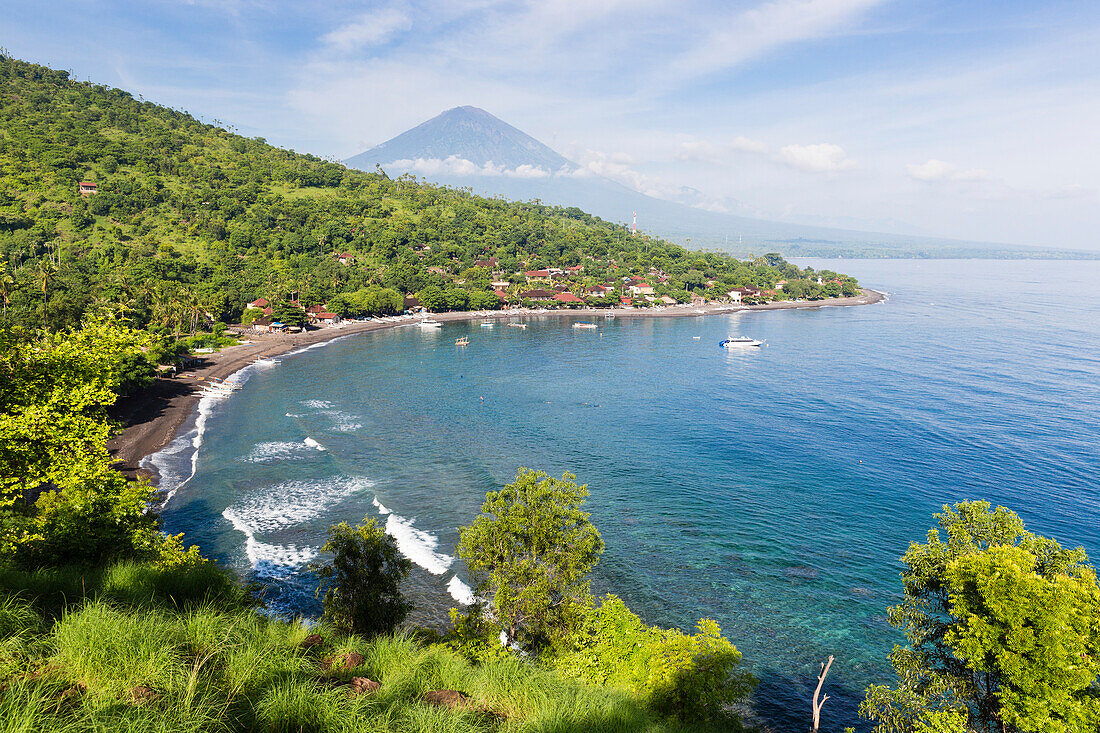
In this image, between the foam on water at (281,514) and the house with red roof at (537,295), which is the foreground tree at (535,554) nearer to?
the foam on water at (281,514)

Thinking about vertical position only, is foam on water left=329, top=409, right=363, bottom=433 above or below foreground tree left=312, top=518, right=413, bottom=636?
below

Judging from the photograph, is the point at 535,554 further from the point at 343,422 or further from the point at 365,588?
the point at 343,422

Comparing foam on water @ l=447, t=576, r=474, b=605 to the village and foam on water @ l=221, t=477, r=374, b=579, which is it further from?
the village

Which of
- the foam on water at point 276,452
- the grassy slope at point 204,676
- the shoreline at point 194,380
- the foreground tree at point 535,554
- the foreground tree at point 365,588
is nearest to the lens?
the grassy slope at point 204,676

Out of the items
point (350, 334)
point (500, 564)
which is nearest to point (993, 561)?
point (500, 564)

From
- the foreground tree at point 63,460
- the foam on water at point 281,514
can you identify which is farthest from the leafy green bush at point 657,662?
the foam on water at point 281,514

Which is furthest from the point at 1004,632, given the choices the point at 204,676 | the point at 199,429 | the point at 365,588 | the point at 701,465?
the point at 199,429

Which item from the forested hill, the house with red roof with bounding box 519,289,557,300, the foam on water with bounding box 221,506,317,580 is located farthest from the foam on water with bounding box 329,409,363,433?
the house with red roof with bounding box 519,289,557,300
